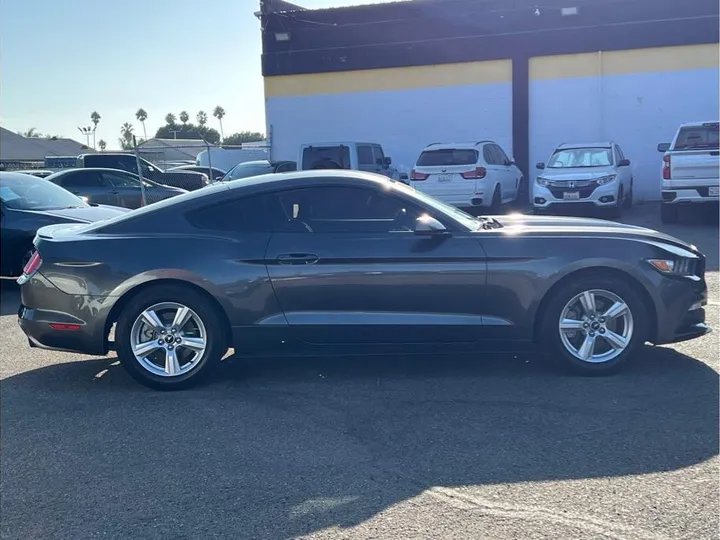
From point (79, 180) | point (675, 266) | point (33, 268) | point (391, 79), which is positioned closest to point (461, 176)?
point (79, 180)

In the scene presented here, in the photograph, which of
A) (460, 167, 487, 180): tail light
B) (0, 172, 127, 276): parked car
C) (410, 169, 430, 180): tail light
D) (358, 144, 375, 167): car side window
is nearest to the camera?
(0, 172, 127, 276): parked car

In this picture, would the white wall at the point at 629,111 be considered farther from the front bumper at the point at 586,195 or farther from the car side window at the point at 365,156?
the front bumper at the point at 586,195

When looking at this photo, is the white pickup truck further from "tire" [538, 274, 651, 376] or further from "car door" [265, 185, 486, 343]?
"car door" [265, 185, 486, 343]

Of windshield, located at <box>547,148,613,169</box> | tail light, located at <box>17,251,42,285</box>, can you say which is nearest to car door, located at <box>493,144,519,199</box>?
windshield, located at <box>547,148,613,169</box>

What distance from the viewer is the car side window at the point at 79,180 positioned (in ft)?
52.5

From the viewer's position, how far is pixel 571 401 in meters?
5.00

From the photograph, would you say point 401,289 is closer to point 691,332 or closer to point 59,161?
point 691,332

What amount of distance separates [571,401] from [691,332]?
1.22 metres

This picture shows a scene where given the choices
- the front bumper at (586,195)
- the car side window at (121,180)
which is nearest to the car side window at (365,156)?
the front bumper at (586,195)

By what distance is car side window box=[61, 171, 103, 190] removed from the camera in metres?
16.0

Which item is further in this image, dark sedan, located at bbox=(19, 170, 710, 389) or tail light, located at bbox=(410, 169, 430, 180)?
tail light, located at bbox=(410, 169, 430, 180)

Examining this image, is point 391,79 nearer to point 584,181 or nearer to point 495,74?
point 495,74

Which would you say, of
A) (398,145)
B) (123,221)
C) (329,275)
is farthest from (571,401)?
(398,145)

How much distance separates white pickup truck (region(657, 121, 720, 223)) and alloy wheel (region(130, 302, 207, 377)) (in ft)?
37.0
